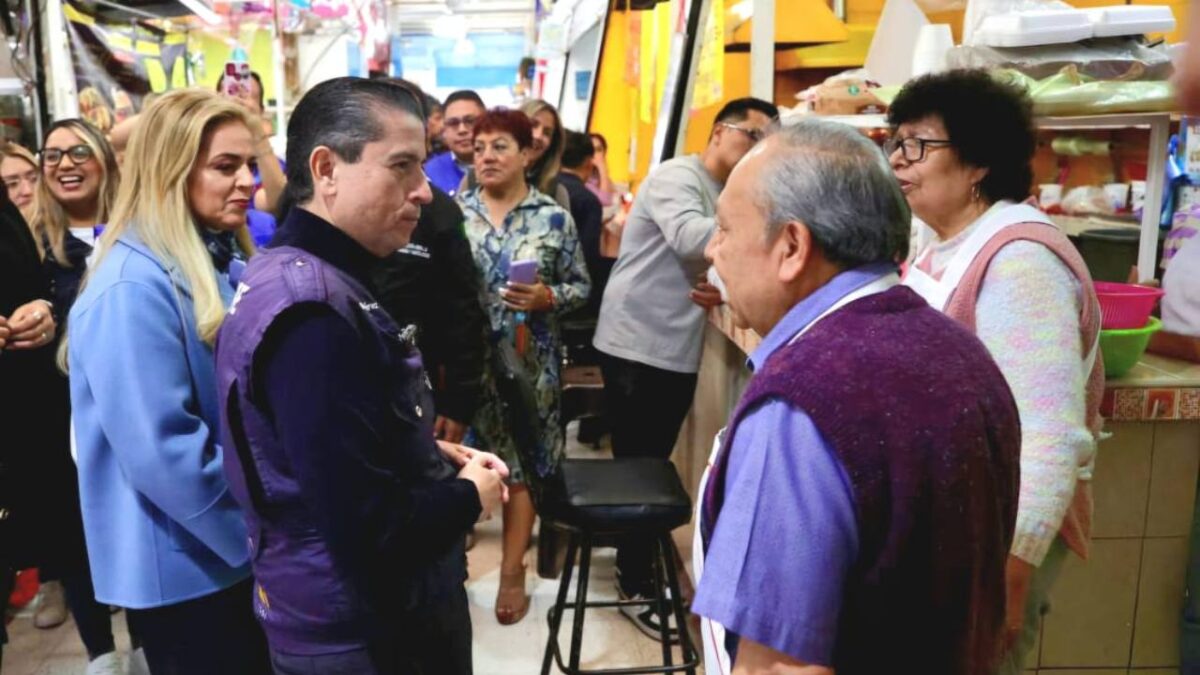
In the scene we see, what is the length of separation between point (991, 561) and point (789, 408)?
1.16ft

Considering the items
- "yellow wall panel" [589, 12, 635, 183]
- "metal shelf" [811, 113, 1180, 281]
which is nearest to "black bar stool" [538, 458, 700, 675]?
"metal shelf" [811, 113, 1180, 281]

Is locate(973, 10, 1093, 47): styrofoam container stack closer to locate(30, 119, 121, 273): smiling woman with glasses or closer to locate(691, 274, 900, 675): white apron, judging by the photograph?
locate(691, 274, 900, 675): white apron

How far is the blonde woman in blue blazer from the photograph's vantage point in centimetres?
165

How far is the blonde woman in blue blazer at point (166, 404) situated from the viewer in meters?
1.65

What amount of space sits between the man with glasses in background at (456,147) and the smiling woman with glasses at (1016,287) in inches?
109

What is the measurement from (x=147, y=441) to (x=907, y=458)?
130 cm

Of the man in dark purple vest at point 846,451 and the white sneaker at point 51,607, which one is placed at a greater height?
the man in dark purple vest at point 846,451

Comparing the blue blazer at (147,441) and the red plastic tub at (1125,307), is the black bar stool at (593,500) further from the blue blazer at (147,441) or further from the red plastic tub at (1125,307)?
the red plastic tub at (1125,307)

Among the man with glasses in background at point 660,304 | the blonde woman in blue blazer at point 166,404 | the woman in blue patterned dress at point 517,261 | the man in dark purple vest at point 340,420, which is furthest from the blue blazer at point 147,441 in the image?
the man with glasses in background at point 660,304

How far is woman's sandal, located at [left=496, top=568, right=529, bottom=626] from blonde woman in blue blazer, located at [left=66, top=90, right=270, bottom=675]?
1646mm

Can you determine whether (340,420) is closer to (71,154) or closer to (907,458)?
(907,458)

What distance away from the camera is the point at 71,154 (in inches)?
117

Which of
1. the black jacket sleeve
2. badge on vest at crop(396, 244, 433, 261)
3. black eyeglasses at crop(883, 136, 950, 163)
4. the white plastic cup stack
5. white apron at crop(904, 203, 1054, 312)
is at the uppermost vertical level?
the white plastic cup stack

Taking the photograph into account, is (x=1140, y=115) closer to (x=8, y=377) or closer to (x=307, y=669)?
(x=307, y=669)
